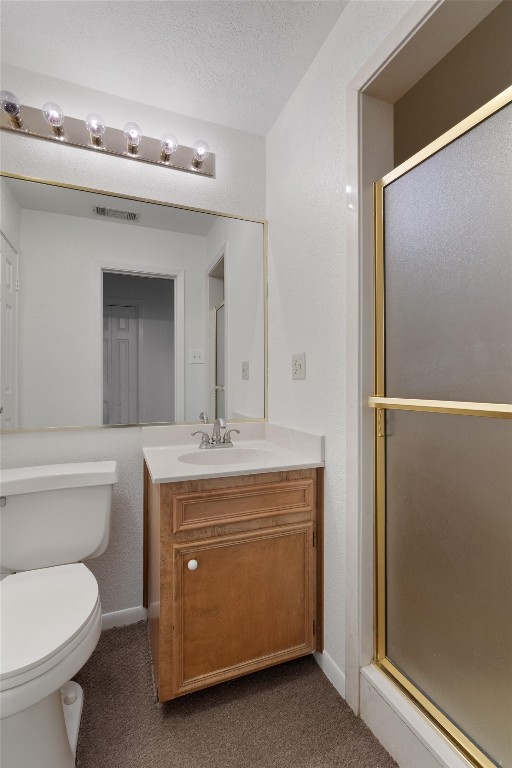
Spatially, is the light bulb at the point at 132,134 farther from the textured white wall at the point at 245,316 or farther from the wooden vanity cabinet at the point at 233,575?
the wooden vanity cabinet at the point at 233,575

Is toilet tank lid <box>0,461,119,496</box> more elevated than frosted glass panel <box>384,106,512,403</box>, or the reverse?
frosted glass panel <box>384,106,512,403</box>

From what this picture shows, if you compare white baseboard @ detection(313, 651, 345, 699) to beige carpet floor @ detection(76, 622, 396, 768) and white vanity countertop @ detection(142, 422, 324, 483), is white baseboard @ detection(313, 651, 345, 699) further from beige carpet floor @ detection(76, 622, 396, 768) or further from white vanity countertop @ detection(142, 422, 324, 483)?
white vanity countertop @ detection(142, 422, 324, 483)

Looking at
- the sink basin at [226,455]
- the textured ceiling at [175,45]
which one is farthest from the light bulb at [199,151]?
the sink basin at [226,455]

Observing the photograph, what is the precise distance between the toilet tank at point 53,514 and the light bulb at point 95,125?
1.44 m

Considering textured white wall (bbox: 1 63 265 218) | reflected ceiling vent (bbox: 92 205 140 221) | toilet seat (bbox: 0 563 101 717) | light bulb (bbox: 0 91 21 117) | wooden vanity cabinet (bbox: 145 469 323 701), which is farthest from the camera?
reflected ceiling vent (bbox: 92 205 140 221)

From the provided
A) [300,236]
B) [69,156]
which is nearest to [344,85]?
[300,236]

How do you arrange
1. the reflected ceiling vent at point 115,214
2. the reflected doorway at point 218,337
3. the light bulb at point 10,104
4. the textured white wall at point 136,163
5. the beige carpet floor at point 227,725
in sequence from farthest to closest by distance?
the reflected doorway at point 218,337 < the reflected ceiling vent at point 115,214 < the textured white wall at point 136,163 < the light bulb at point 10,104 < the beige carpet floor at point 227,725

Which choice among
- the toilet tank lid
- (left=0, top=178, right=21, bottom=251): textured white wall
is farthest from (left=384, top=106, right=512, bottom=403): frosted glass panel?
(left=0, top=178, right=21, bottom=251): textured white wall

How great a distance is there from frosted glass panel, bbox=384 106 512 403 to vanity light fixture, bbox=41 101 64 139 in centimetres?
140

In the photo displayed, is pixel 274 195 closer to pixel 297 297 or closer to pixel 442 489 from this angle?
pixel 297 297

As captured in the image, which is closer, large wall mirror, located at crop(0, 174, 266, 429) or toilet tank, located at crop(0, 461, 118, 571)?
toilet tank, located at crop(0, 461, 118, 571)

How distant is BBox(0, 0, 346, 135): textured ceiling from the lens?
133 cm

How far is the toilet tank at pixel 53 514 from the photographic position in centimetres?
136

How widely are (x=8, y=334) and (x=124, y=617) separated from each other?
1385mm
